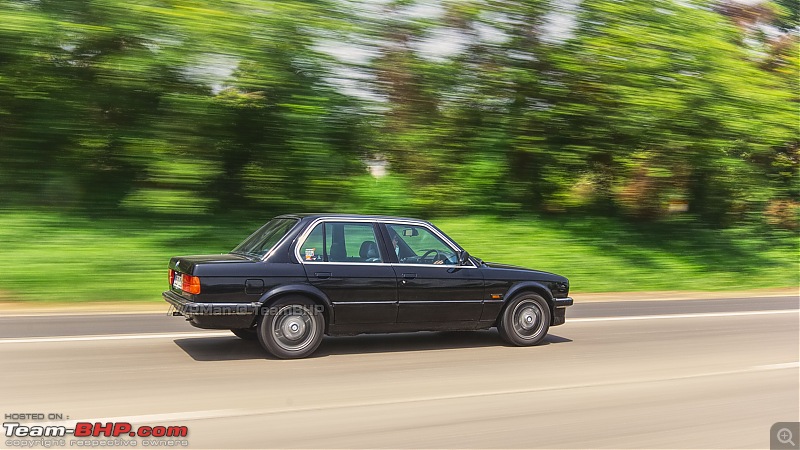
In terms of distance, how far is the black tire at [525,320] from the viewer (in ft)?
Result: 29.1

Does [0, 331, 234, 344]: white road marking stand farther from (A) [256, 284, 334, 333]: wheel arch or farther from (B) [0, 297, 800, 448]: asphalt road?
(A) [256, 284, 334, 333]: wheel arch

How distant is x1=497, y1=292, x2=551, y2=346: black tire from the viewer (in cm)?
888

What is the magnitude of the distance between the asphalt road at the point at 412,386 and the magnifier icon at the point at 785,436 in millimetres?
140

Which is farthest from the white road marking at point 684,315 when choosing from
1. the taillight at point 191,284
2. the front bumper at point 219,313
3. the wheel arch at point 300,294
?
the taillight at point 191,284

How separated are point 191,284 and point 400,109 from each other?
36.1 ft

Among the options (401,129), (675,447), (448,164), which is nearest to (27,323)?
(675,447)

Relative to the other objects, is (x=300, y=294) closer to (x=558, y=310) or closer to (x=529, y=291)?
(x=529, y=291)

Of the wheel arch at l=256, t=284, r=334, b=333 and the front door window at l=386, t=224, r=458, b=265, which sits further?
the front door window at l=386, t=224, r=458, b=265

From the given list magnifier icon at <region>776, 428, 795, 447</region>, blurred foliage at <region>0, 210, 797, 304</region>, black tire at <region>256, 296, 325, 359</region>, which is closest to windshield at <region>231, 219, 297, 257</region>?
black tire at <region>256, 296, 325, 359</region>

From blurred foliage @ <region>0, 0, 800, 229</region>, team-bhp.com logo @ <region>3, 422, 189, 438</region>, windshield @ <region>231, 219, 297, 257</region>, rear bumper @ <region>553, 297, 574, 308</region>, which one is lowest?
team-bhp.com logo @ <region>3, 422, 189, 438</region>

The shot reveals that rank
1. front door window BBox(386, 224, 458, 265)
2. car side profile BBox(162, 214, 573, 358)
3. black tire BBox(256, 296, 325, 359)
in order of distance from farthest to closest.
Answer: front door window BBox(386, 224, 458, 265), black tire BBox(256, 296, 325, 359), car side profile BBox(162, 214, 573, 358)

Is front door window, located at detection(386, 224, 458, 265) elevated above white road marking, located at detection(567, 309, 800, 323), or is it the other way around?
front door window, located at detection(386, 224, 458, 265)

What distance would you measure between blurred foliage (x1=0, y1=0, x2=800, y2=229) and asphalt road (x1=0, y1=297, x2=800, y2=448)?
590 cm

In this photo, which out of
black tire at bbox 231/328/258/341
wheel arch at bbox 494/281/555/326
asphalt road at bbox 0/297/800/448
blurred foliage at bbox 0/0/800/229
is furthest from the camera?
blurred foliage at bbox 0/0/800/229
